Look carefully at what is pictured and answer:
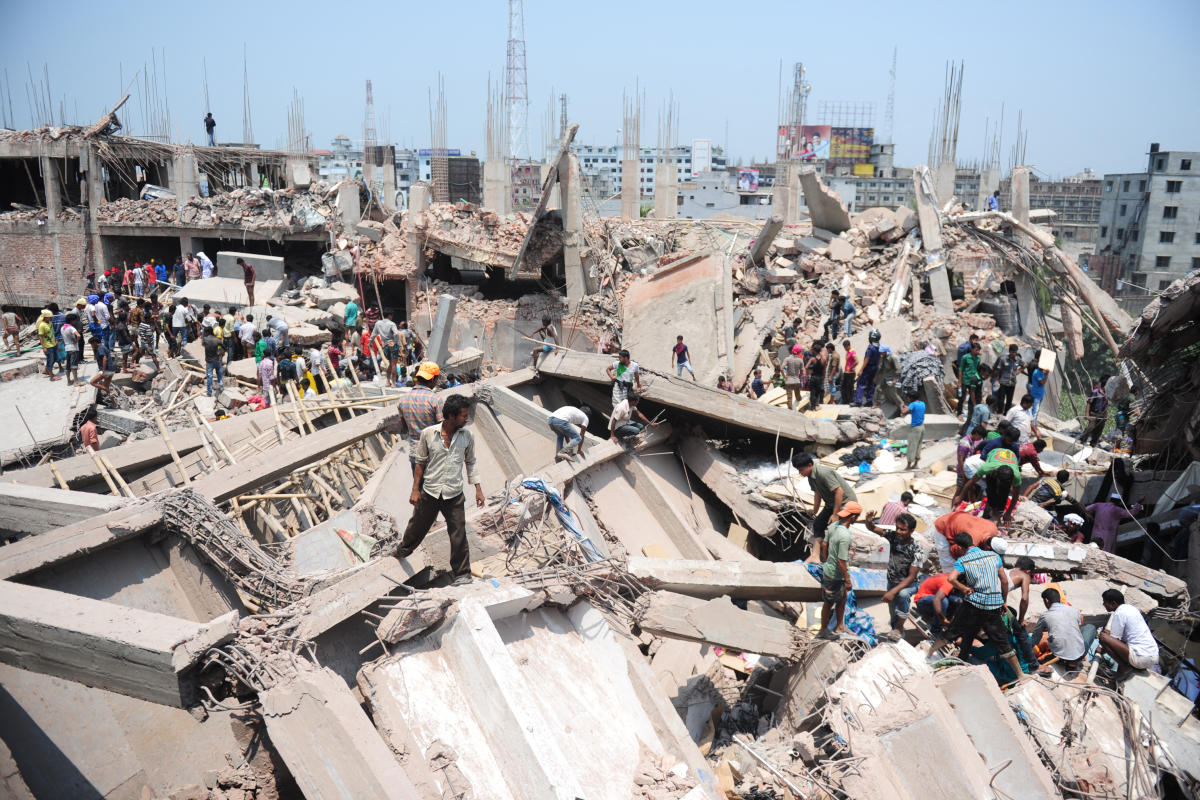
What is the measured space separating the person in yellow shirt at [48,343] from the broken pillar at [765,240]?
38.9 feet

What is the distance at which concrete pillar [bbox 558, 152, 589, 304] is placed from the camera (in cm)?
1431

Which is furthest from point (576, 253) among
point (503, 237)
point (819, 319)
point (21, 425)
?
point (21, 425)

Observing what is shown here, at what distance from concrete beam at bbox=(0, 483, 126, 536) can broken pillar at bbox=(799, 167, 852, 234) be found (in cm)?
1319

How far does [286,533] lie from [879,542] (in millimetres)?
4834

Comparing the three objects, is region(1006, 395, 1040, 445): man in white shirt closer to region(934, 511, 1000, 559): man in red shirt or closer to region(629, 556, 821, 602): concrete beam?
region(934, 511, 1000, 559): man in red shirt

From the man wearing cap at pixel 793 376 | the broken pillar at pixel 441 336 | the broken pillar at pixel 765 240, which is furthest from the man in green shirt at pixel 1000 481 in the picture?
the broken pillar at pixel 765 240

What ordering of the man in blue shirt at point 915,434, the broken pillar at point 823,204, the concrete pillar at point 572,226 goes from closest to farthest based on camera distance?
the man in blue shirt at point 915,434
the concrete pillar at point 572,226
the broken pillar at point 823,204

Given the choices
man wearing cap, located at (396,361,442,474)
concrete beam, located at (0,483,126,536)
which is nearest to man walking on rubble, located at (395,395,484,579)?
man wearing cap, located at (396,361,442,474)

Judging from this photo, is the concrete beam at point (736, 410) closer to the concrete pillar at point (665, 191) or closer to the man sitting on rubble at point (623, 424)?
the man sitting on rubble at point (623, 424)

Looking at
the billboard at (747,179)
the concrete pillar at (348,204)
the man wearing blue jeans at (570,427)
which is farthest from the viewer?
the billboard at (747,179)

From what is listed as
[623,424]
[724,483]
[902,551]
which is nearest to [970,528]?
[902,551]

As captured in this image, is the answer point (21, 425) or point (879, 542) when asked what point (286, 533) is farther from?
point (21, 425)

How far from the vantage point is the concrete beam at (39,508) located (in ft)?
18.1

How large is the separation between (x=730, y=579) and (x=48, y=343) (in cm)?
1192
